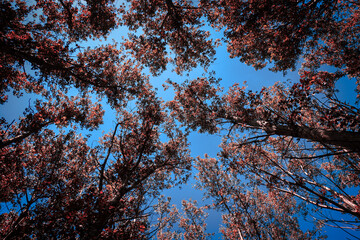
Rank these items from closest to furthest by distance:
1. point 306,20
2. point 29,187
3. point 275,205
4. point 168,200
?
point 306,20 < point 29,187 < point 275,205 < point 168,200

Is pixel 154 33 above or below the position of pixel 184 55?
above

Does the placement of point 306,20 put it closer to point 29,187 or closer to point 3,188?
point 29,187

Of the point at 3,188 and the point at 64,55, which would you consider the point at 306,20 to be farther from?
the point at 3,188

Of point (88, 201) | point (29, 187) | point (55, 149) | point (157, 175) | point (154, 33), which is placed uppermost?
point (154, 33)

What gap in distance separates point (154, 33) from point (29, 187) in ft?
36.3

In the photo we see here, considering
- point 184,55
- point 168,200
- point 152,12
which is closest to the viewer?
point 152,12

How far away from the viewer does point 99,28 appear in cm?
823

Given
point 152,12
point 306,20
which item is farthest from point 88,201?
point 306,20

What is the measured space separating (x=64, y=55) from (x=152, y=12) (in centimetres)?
522

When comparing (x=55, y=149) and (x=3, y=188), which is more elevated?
(x=55, y=149)

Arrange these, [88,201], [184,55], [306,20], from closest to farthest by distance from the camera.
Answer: [88,201] < [306,20] < [184,55]

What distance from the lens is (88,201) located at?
4.97 m

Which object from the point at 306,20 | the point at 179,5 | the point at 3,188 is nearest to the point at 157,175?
the point at 3,188

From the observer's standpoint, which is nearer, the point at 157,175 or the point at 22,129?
the point at 22,129
